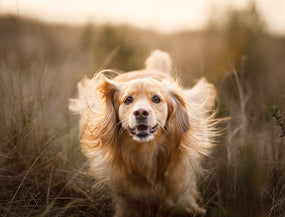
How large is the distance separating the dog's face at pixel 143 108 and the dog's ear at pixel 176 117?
0.13 meters

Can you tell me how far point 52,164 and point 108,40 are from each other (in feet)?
17.7

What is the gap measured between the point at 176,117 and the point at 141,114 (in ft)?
2.29

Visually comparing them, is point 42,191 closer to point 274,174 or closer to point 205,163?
point 205,163

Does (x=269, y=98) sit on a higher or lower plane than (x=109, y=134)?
higher

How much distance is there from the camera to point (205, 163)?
3664 millimetres

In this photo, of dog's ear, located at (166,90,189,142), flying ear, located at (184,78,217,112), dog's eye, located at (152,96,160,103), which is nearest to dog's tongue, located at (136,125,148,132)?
dog's eye, located at (152,96,160,103)

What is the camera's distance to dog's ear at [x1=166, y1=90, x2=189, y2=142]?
3.04 meters

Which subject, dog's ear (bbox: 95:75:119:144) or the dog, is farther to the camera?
dog's ear (bbox: 95:75:119:144)

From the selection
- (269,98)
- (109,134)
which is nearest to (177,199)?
(109,134)

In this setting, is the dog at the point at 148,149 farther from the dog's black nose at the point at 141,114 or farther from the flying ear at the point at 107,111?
the dog's black nose at the point at 141,114

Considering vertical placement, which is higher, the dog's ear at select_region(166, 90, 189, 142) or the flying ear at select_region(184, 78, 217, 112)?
the flying ear at select_region(184, 78, 217, 112)

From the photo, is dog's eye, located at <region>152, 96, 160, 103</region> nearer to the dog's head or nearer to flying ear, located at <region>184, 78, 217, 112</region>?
the dog's head

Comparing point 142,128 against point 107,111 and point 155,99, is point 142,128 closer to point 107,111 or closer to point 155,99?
point 155,99

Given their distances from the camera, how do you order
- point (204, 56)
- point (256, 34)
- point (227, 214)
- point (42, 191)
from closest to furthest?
point (227, 214) < point (42, 191) < point (256, 34) < point (204, 56)
